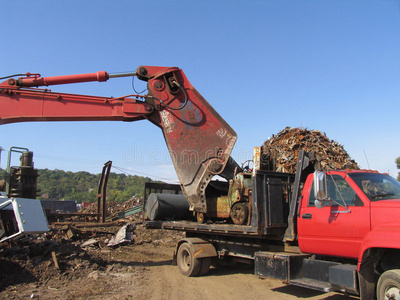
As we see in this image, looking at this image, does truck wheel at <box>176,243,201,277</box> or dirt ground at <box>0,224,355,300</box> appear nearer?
dirt ground at <box>0,224,355,300</box>

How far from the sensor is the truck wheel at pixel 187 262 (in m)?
8.12

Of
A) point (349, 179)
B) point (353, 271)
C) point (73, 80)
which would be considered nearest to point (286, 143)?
point (349, 179)

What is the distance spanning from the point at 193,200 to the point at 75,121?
3689 mm

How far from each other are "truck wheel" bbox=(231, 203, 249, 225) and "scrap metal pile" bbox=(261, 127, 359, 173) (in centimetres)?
247

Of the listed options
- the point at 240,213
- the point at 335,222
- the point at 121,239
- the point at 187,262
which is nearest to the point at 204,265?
the point at 187,262

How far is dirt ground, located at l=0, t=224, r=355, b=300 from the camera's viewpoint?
6504 millimetres

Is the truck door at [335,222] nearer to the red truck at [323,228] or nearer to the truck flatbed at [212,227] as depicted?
the red truck at [323,228]

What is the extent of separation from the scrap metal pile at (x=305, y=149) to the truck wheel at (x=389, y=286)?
4.83 m

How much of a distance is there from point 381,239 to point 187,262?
5.13m

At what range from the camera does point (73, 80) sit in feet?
27.8

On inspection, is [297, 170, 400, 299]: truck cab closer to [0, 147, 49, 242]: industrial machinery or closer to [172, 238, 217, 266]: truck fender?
[172, 238, 217, 266]: truck fender

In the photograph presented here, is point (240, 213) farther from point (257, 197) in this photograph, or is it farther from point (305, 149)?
point (305, 149)

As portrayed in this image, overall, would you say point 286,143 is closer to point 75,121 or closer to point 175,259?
point 175,259

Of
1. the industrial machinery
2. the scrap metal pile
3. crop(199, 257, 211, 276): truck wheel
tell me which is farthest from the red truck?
the industrial machinery
